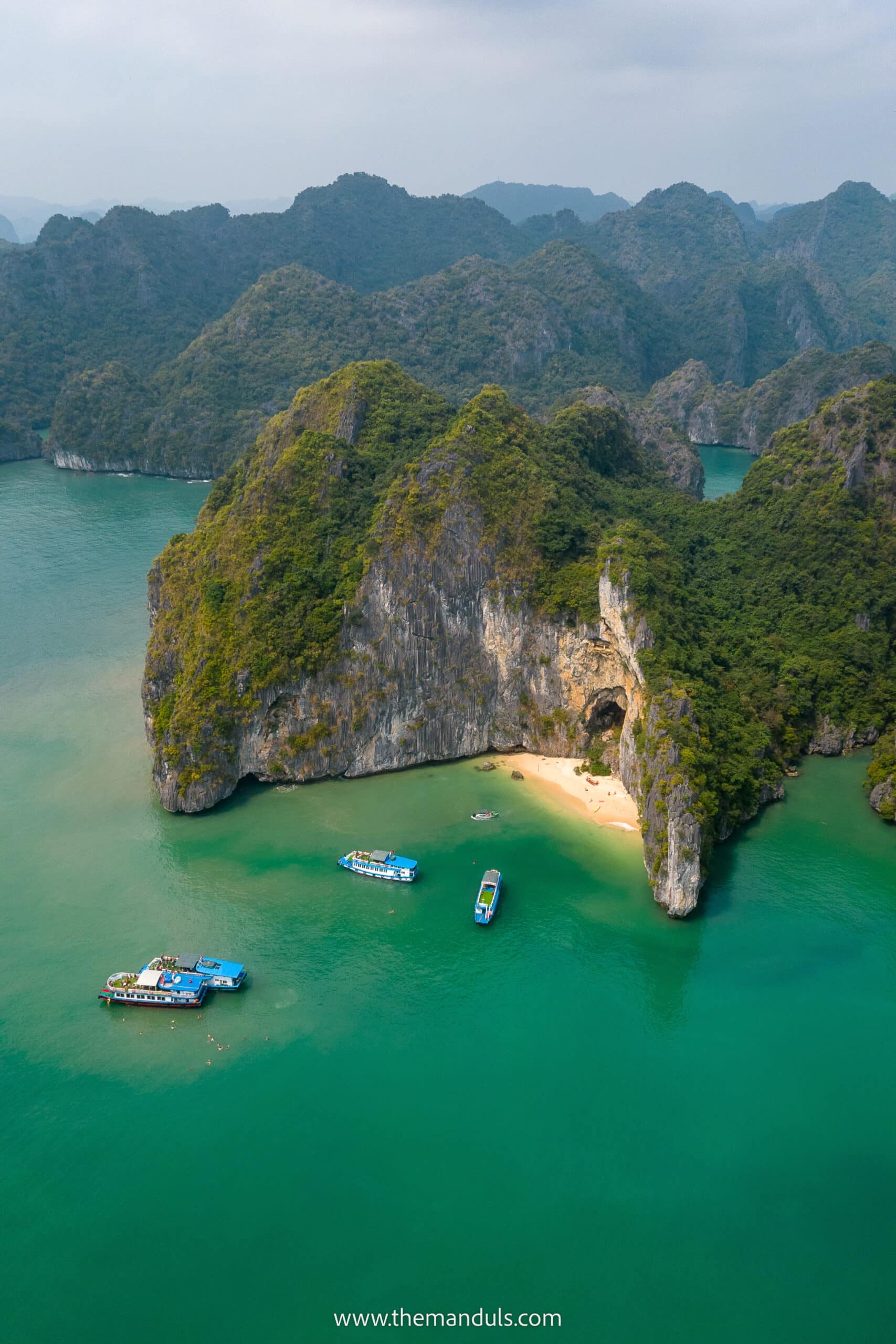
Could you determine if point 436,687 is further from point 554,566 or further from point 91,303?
point 91,303

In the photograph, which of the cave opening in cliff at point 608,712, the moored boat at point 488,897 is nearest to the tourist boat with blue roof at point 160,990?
the moored boat at point 488,897

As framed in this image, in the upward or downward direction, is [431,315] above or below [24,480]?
above

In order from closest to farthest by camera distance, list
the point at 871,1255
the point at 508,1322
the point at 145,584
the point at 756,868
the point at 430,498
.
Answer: the point at 508,1322, the point at 871,1255, the point at 756,868, the point at 430,498, the point at 145,584

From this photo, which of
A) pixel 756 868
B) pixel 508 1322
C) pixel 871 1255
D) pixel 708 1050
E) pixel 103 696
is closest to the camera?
pixel 508 1322

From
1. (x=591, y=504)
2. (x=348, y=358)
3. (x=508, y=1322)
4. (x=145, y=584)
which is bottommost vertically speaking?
(x=508, y=1322)

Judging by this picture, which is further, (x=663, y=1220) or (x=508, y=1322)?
(x=663, y=1220)

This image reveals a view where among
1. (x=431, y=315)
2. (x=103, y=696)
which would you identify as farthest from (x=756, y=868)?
(x=431, y=315)

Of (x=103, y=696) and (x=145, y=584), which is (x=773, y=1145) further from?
(x=145, y=584)
